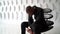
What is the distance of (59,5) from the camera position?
40.9 inches

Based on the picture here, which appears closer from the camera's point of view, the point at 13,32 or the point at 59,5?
the point at 59,5

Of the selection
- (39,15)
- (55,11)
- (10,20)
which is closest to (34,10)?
(39,15)

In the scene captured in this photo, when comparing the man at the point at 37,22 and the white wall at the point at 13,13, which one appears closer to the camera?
the man at the point at 37,22

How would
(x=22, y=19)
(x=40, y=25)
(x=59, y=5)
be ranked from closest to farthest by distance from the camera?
1. (x=40, y=25)
2. (x=59, y=5)
3. (x=22, y=19)

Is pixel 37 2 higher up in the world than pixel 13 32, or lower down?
higher up

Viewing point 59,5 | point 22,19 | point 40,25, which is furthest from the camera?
point 22,19

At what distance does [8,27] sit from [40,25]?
0.77 meters

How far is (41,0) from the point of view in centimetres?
111

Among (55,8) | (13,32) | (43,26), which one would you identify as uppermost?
(55,8)

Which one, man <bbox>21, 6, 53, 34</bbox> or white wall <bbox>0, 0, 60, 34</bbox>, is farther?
white wall <bbox>0, 0, 60, 34</bbox>

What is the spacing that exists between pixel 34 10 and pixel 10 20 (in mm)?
706

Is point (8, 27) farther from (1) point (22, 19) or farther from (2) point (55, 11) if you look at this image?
(2) point (55, 11)

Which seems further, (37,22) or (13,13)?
(13,13)

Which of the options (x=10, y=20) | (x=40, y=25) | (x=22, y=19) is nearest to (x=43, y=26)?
(x=40, y=25)
